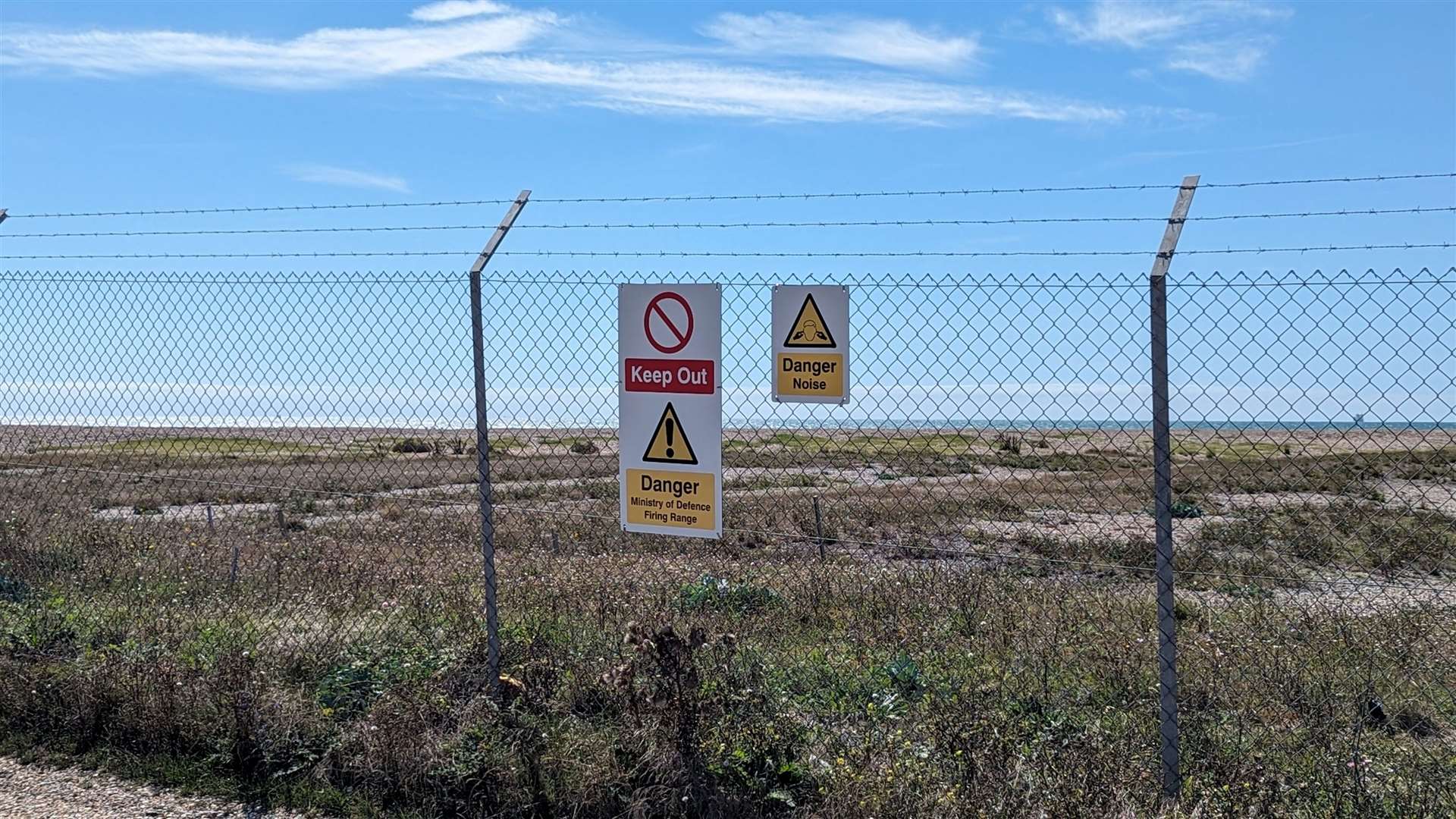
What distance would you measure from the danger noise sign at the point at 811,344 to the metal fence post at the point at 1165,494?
1.23 meters

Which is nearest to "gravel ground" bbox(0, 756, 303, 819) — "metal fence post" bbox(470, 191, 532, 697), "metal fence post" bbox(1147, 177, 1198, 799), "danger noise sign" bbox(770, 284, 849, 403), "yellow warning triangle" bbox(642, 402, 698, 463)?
"metal fence post" bbox(470, 191, 532, 697)

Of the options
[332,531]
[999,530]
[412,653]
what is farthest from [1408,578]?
[332,531]

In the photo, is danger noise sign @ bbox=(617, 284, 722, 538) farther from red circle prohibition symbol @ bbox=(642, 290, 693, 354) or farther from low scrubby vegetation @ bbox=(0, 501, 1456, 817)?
low scrubby vegetation @ bbox=(0, 501, 1456, 817)

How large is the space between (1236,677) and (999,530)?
12.8 meters

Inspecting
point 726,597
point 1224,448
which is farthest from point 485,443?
point 1224,448

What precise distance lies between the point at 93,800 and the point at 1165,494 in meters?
5.02

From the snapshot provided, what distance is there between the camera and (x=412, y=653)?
19.1 ft

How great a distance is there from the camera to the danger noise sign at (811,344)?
464 centimetres

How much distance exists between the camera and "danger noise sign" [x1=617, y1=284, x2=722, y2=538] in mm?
4945

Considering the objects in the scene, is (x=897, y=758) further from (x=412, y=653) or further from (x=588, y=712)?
(x=412, y=653)

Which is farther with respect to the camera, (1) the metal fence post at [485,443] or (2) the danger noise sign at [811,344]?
(1) the metal fence post at [485,443]

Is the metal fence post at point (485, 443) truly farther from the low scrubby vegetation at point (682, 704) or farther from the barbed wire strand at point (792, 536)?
the barbed wire strand at point (792, 536)

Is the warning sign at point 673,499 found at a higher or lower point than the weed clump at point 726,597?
Answer: higher

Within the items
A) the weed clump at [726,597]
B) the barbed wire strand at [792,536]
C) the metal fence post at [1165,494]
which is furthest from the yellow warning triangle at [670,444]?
the weed clump at [726,597]
